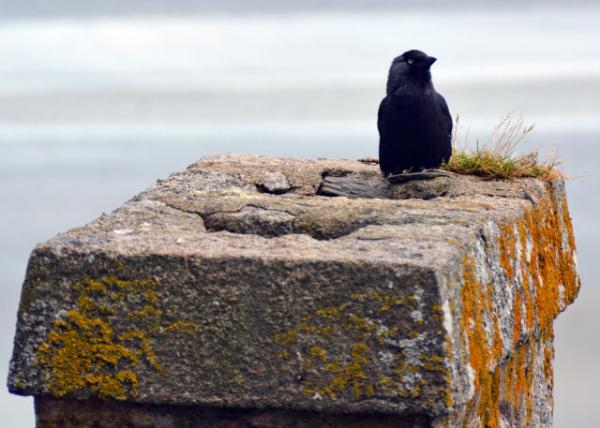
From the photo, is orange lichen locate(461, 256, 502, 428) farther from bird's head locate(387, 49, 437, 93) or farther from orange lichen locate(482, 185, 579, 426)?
bird's head locate(387, 49, 437, 93)

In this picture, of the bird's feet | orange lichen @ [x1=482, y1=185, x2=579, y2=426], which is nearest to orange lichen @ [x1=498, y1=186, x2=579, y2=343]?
orange lichen @ [x1=482, y1=185, x2=579, y2=426]

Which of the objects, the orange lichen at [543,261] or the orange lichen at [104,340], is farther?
the orange lichen at [543,261]

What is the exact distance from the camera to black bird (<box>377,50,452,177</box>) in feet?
21.4

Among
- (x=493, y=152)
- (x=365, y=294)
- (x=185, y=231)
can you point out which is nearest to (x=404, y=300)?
(x=365, y=294)

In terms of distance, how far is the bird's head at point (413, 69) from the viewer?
22.3 ft

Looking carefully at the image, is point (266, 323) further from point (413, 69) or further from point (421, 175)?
point (413, 69)

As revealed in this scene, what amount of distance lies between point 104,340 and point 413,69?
396cm

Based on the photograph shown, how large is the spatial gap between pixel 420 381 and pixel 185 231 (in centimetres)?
116

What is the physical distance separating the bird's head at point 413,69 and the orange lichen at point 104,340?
3822mm

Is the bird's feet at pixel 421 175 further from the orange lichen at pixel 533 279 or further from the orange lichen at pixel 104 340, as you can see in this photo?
the orange lichen at pixel 104 340

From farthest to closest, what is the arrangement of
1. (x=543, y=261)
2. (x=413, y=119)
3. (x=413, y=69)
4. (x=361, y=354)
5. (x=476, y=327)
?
(x=413, y=69) < (x=413, y=119) < (x=543, y=261) < (x=476, y=327) < (x=361, y=354)

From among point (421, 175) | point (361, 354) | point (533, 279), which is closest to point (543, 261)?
point (533, 279)

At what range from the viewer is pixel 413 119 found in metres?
6.66

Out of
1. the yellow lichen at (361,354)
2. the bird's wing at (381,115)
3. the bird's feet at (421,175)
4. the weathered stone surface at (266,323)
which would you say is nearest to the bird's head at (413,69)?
the bird's wing at (381,115)
